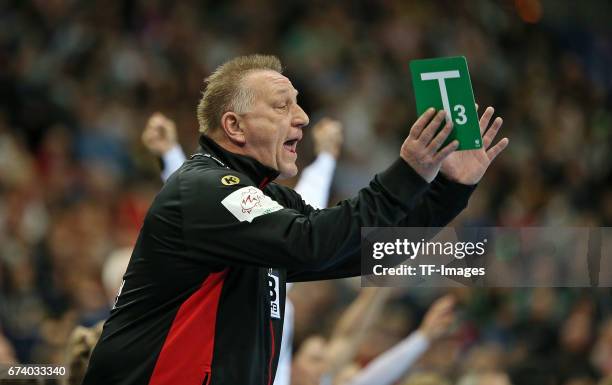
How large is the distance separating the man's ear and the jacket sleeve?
274 millimetres

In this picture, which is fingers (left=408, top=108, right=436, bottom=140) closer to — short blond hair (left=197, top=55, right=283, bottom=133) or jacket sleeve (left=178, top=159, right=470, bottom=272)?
jacket sleeve (left=178, top=159, right=470, bottom=272)

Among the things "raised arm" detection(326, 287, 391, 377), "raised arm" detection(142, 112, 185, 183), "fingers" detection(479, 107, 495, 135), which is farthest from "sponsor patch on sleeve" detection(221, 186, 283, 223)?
"raised arm" detection(326, 287, 391, 377)

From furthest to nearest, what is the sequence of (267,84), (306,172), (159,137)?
(306,172) < (159,137) < (267,84)

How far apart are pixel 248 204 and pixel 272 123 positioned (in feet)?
1.36

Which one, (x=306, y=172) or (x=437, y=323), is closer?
(x=306, y=172)

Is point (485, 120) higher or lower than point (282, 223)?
higher

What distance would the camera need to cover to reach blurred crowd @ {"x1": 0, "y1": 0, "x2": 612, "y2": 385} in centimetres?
809

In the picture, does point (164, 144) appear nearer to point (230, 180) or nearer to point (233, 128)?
point (233, 128)

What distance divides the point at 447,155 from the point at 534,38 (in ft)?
31.8

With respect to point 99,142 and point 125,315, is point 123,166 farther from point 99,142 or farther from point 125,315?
point 125,315

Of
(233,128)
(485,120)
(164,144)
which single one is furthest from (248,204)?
(164,144)

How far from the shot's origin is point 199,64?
11234 mm

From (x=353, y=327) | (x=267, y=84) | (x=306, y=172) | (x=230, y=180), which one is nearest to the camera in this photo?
(x=230, y=180)

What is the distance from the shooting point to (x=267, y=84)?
3799 millimetres
